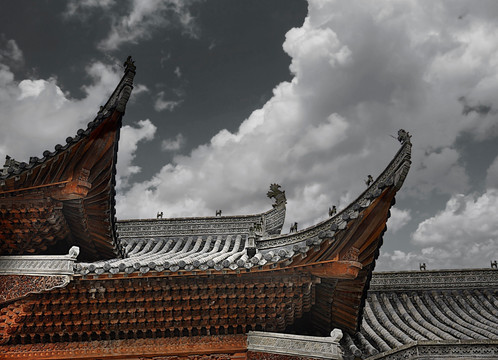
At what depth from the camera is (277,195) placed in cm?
1541

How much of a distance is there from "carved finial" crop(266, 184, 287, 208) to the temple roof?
26.4ft

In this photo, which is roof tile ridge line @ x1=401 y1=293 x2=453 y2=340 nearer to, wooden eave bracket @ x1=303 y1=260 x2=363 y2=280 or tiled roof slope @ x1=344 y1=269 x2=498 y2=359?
tiled roof slope @ x1=344 y1=269 x2=498 y2=359

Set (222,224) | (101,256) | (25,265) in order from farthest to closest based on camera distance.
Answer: (222,224) → (101,256) → (25,265)

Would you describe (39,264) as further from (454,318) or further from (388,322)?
(454,318)

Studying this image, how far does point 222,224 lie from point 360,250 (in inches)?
346

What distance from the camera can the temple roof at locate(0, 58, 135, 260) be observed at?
6750 mm

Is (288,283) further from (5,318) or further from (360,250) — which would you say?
(5,318)

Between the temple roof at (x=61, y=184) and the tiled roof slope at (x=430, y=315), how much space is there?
5.43 meters

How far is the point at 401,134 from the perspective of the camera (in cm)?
605

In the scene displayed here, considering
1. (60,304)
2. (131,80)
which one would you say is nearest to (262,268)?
(60,304)

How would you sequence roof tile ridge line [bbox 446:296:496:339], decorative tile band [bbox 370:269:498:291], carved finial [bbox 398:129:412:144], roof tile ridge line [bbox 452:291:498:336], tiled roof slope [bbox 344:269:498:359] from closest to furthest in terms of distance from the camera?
1. carved finial [bbox 398:129:412:144]
2. tiled roof slope [bbox 344:269:498:359]
3. roof tile ridge line [bbox 446:296:496:339]
4. roof tile ridge line [bbox 452:291:498:336]
5. decorative tile band [bbox 370:269:498:291]

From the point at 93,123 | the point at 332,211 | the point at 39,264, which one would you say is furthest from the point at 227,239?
the point at 93,123

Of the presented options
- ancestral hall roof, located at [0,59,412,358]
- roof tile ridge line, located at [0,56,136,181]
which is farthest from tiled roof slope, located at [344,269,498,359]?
roof tile ridge line, located at [0,56,136,181]

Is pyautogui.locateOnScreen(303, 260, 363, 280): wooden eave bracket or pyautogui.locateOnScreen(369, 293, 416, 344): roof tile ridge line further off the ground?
pyautogui.locateOnScreen(303, 260, 363, 280): wooden eave bracket
